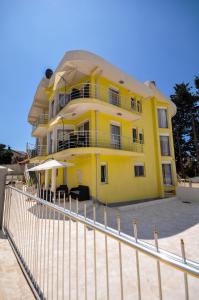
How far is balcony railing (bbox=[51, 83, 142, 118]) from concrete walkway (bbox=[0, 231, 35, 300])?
12329 millimetres

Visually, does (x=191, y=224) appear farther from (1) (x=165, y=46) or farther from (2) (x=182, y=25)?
(1) (x=165, y=46)

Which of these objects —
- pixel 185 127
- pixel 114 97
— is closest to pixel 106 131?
pixel 114 97

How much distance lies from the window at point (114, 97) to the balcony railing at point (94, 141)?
141 inches

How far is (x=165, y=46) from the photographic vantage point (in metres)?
12.8

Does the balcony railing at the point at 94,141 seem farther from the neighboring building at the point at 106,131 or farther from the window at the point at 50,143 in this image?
the window at the point at 50,143

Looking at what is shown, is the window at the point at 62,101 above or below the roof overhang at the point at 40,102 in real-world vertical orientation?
below

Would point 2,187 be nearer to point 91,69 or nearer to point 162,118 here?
point 91,69

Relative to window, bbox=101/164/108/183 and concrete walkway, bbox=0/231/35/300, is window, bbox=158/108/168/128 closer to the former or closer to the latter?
window, bbox=101/164/108/183

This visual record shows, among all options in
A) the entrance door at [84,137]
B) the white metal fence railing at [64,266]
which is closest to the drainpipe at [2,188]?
the white metal fence railing at [64,266]

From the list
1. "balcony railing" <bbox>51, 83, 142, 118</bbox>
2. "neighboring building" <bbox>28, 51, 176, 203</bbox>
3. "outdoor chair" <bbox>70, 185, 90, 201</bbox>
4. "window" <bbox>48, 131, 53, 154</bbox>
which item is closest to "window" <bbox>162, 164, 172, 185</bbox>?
"neighboring building" <bbox>28, 51, 176, 203</bbox>

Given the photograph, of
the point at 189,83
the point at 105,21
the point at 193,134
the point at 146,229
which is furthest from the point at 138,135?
the point at 189,83

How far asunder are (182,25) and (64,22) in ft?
24.0

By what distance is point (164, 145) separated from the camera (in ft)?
67.2

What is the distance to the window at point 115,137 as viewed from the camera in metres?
15.3
